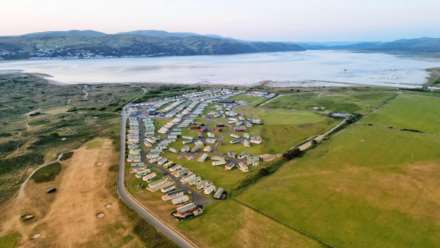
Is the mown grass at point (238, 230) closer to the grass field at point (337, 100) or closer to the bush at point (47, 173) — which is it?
the bush at point (47, 173)

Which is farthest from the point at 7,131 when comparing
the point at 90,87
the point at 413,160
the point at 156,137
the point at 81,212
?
the point at 413,160

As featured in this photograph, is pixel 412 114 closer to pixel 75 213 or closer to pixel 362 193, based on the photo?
pixel 362 193

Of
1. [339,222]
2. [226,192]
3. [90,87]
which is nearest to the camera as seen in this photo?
[339,222]

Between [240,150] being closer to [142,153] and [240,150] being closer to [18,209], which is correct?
[142,153]

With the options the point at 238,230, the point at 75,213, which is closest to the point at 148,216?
the point at 75,213

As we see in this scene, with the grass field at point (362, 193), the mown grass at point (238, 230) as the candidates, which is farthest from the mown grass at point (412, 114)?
the mown grass at point (238, 230)
